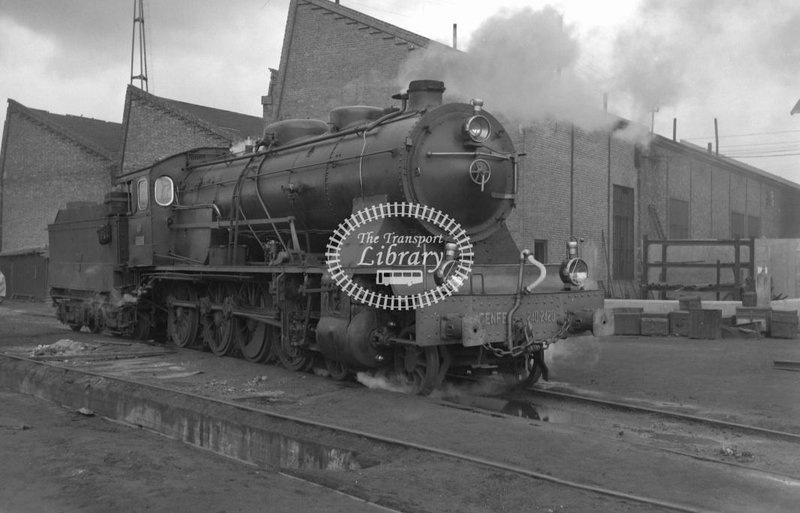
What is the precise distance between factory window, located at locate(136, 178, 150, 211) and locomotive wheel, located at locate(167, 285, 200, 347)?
158 centimetres

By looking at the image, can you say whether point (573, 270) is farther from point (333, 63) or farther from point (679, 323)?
point (333, 63)

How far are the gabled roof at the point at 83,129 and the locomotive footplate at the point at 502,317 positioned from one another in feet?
78.5

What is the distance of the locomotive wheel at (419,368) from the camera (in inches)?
294

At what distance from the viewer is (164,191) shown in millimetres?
12156

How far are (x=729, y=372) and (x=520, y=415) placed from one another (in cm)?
442

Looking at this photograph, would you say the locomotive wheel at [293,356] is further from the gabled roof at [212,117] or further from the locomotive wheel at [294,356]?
the gabled roof at [212,117]

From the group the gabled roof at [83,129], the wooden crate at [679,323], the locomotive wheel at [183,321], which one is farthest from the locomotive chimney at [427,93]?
the gabled roof at [83,129]

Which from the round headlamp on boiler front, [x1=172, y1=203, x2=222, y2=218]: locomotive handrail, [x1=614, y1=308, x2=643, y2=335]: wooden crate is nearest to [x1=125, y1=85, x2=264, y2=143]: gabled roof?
[x1=172, y1=203, x2=222, y2=218]: locomotive handrail

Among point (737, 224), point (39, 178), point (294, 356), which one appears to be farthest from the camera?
point (737, 224)

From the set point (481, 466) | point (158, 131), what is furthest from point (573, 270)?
point (158, 131)

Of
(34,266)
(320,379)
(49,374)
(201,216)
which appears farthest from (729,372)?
(34,266)

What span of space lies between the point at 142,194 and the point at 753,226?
113 feet

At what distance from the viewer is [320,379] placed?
8703mm

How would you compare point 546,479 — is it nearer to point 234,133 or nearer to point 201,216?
point 201,216
